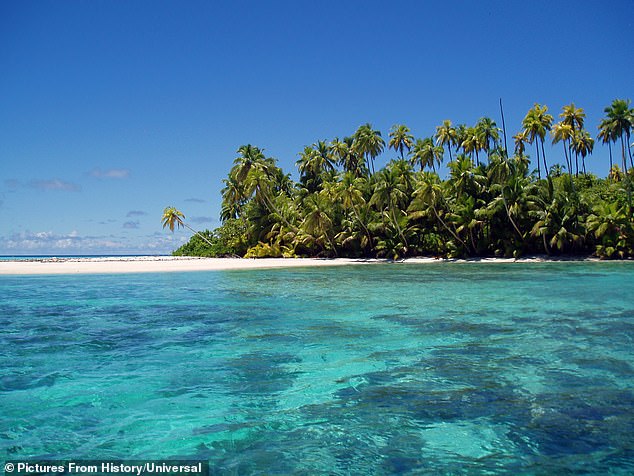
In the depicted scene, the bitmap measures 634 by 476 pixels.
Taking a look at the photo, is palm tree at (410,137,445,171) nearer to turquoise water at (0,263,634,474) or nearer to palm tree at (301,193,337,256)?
palm tree at (301,193,337,256)

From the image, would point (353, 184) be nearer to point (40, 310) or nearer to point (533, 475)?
point (40, 310)

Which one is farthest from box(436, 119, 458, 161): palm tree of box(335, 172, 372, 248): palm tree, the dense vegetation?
box(335, 172, 372, 248): palm tree

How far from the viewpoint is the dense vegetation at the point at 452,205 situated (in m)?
41.6

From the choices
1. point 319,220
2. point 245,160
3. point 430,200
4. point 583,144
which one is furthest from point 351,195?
point 583,144

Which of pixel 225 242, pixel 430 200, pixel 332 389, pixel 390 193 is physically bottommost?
pixel 332 389

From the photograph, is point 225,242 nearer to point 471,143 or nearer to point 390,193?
point 390,193

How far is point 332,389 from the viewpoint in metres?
6.78

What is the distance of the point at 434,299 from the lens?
56.2 ft

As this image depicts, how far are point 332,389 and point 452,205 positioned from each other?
42.1m

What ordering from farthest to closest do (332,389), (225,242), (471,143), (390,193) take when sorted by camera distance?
→ (225,242), (471,143), (390,193), (332,389)

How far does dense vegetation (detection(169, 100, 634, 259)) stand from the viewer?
1638 inches

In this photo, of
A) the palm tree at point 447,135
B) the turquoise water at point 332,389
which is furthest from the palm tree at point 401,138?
the turquoise water at point 332,389

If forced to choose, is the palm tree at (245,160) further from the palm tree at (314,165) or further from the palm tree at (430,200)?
the palm tree at (430,200)

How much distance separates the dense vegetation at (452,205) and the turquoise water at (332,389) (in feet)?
98.7
